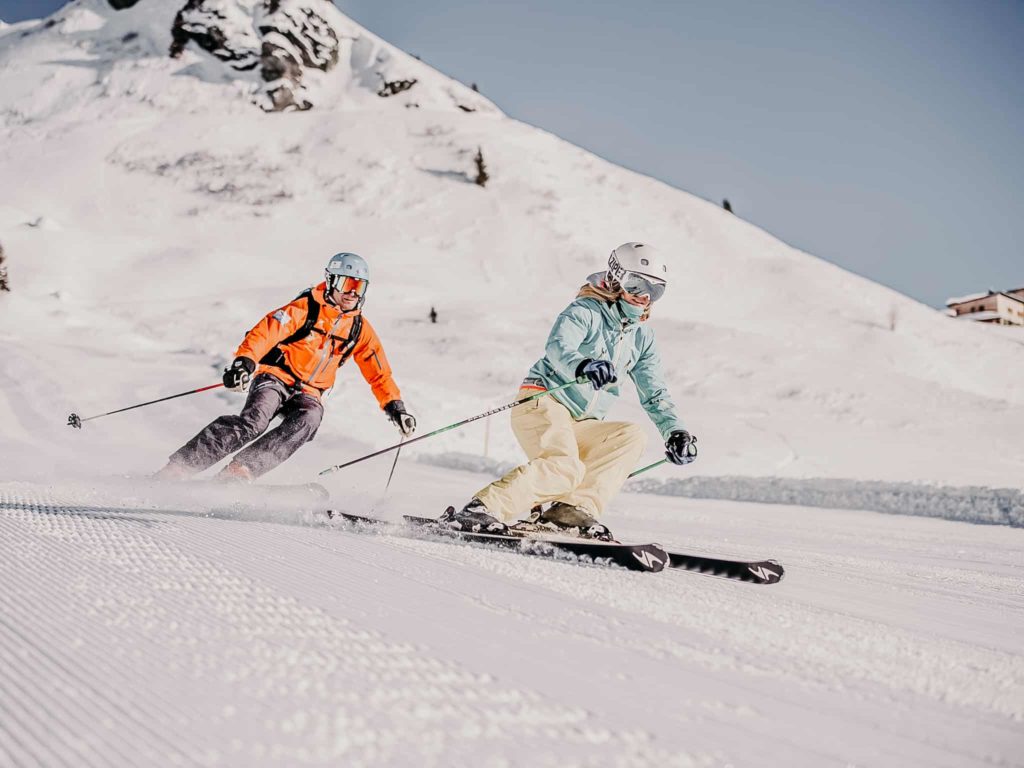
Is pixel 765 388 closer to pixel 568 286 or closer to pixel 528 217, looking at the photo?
pixel 568 286

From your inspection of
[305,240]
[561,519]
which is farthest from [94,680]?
[305,240]

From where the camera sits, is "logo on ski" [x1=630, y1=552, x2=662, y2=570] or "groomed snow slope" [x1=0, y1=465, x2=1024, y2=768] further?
"logo on ski" [x1=630, y1=552, x2=662, y2=570]

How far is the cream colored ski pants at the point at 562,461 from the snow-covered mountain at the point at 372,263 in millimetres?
3534

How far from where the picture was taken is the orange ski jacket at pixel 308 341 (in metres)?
5.55

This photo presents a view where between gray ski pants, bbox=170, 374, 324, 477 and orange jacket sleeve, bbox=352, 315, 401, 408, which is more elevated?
orange jacket sleeve, bbox=352, 315, 401, 408

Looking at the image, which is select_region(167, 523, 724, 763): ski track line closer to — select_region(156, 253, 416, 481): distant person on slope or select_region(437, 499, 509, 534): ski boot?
select_region(437, 499, 509, 534): ski boot

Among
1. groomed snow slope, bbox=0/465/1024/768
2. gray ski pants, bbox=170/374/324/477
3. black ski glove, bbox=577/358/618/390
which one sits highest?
black ski glove, bbox=577/358/618/390

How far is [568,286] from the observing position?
33188 mm

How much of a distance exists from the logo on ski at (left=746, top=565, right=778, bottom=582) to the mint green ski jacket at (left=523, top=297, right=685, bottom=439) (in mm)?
1328

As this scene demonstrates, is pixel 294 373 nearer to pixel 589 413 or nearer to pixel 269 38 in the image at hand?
pixel 589 413

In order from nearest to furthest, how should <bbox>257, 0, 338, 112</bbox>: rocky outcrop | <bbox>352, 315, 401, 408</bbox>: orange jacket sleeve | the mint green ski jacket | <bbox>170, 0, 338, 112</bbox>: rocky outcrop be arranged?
the mint green ski jacket
<bbox>352, 315, 401, 408</bbox>: orange jacket sleeve
<bbox>257, 0, 338, 112</bbox>: rocky outcrop
<bbox>170, 0, 338, 112</bbox>: rocky outcrop

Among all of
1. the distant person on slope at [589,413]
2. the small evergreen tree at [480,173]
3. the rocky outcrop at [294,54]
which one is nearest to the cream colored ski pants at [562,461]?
the distant person on slope at [589,413]

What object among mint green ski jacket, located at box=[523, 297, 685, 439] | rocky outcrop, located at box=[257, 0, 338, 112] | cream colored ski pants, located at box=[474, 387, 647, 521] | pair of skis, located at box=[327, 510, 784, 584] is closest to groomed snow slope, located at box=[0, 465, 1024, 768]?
pair of skis, located at box=[327, 510, 784, 584]

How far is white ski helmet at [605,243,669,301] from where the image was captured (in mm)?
4461
